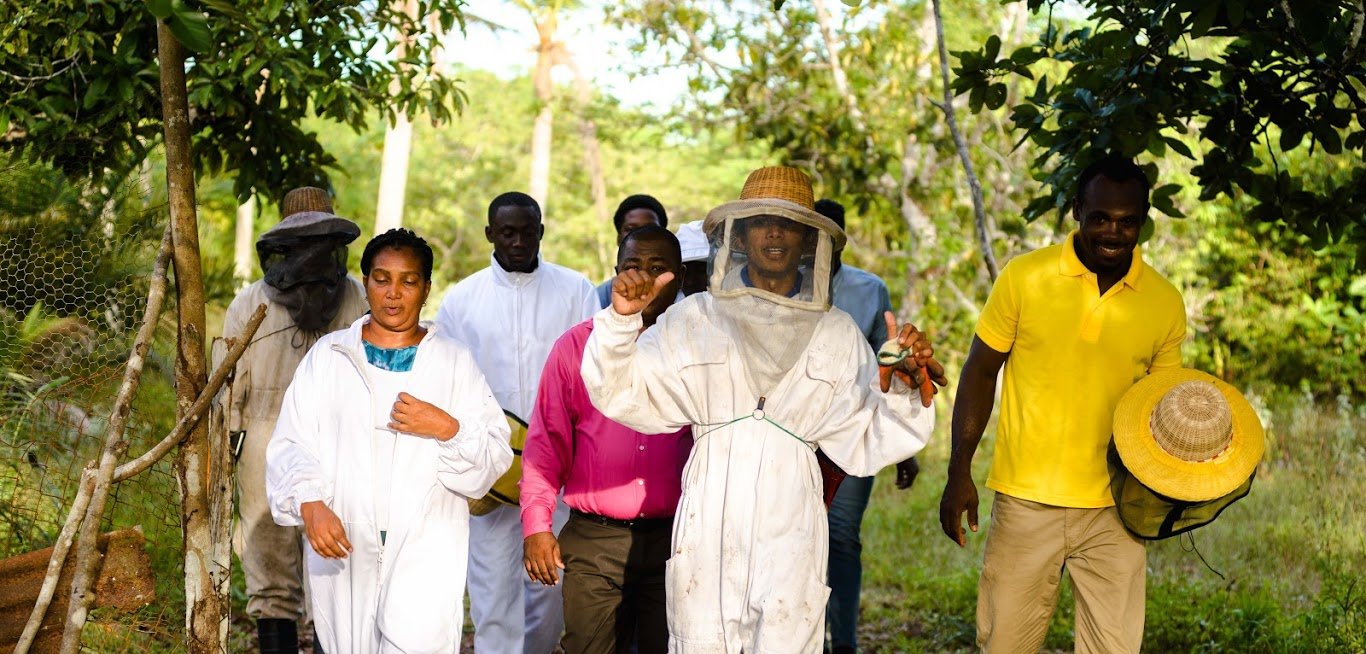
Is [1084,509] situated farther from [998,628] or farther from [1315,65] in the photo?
[1315,65]

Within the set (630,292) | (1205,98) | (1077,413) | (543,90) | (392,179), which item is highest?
(543,90)

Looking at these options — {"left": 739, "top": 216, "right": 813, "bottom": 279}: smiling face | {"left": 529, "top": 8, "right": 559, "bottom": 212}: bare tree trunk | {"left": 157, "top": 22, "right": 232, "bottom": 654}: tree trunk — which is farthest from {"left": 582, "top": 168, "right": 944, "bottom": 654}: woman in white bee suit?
{"left": 529, "top": 8, "right": 559, "bottom": 212}: bare tree trunk

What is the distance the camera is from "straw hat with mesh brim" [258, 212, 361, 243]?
6.21 metres

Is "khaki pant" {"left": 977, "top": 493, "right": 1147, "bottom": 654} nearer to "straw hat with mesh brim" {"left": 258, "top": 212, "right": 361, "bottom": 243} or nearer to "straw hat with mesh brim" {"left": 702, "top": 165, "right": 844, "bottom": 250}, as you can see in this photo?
"straw hat with mesh brim" {"left": 702, "top": 165, "right": 844, "bottom": 250}

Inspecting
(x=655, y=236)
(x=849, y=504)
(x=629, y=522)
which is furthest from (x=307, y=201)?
(x=849, y=504)

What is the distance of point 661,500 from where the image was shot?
15.8 feet

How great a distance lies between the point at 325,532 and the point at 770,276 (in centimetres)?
164

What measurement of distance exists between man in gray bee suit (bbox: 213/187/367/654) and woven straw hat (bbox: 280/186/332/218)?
70 mm

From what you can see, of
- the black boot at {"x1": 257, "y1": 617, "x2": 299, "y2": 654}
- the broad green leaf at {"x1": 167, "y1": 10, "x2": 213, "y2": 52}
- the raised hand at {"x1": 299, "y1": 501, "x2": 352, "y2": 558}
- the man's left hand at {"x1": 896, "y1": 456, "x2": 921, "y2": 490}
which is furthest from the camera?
the man's left hand at {"x1": 896, "y1": 456, "x2": 921, "y2": 490}

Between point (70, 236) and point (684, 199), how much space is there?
92.2ft

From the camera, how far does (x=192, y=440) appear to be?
4.63m

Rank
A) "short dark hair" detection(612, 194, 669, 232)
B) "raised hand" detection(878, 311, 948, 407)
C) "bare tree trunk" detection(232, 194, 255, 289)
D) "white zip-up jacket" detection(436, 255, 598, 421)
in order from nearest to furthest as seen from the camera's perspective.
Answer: "raised hand" detection(878, 311, 948, 407)
"white zip-up jacket" detection(436, 255, 598, 421)
"short dark hair" detection(612, 194, 669, 232)
"bare tree trunk" detection(232, 194, 255, 289)

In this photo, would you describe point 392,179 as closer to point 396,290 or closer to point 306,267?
point 306,267

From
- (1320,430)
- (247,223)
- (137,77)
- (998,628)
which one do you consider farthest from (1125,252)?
(247,223)
